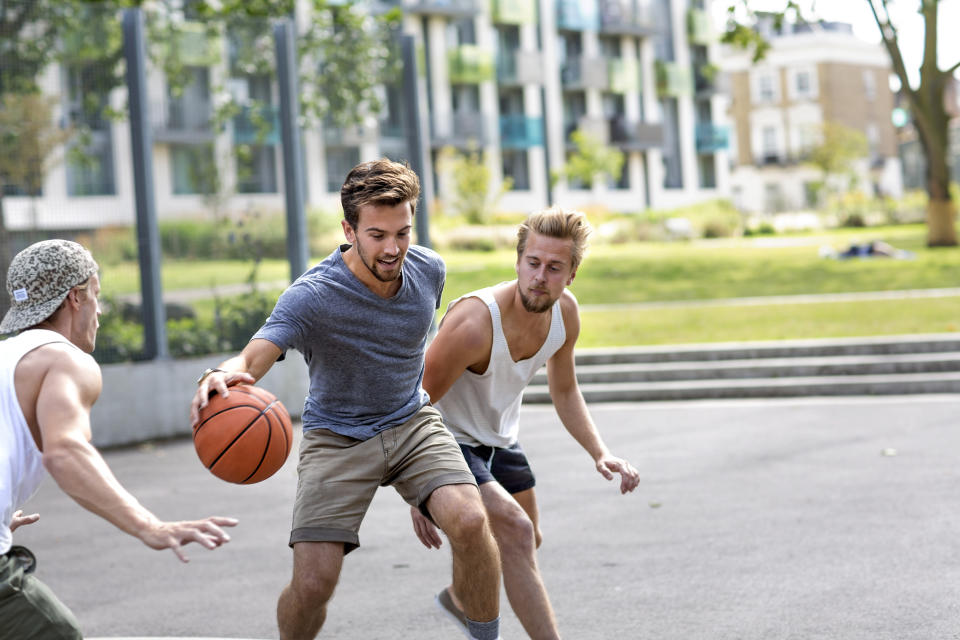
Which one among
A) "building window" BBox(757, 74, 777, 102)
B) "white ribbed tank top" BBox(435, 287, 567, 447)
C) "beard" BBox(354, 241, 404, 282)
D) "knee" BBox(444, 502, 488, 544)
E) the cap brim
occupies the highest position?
"building window" BBox(757, 74, 777, 102)

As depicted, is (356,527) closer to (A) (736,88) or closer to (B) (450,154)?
(B) (450,154)

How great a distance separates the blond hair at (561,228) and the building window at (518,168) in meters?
49.8

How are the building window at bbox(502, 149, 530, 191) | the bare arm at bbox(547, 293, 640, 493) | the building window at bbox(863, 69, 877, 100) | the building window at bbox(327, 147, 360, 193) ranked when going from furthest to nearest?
the building window at bbox(863, 69, 877, 100) → the building window at bbox(502, 149, 530, 191) → the building window at bbox(327, 147, 360, 193) → the bare arm at bbox(547, 293, 640, 493)

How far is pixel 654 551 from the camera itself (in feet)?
22.8

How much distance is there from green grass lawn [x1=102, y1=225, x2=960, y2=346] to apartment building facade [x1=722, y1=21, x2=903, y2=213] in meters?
Answer: 41.0

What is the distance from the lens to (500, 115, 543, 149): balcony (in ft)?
173

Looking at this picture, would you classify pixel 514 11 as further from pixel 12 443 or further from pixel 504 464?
pixel 12 443

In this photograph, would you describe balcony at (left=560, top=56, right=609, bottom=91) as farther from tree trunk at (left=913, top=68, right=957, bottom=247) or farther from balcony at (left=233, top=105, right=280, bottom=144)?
balcony at (left=233, top=105, right=280, bottom=144)

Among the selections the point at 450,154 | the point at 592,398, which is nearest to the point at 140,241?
the point at 592,398

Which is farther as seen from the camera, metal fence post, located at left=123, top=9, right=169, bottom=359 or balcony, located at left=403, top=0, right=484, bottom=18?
balcony, located at left=403, top=0, right=484, bottom=18

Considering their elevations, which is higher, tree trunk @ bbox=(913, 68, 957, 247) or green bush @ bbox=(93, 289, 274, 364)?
tree trunk @ bbox=(913, 68, 957, 247)

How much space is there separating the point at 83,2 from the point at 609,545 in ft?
31.3

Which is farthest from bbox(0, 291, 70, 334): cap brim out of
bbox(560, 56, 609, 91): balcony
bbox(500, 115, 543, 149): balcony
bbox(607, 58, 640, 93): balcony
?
bbox(607, 58, 640, 93): balcony

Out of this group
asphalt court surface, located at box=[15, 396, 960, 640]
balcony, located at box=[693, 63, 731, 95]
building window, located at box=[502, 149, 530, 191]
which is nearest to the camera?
asphalt court surface, located at box=[15, 396, 960, 640]
